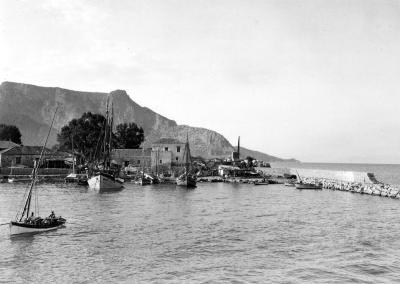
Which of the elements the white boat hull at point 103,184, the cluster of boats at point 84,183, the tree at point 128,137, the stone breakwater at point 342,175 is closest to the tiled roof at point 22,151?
the cluster of boats at point 84,183

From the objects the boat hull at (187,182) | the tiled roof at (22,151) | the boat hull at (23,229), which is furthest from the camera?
the tiled roof at (22,151)

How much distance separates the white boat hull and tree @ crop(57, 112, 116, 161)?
4356 cm

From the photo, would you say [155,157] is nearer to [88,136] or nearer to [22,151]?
[88,136]

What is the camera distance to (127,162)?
412 feet

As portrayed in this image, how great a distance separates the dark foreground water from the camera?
99.2 feet

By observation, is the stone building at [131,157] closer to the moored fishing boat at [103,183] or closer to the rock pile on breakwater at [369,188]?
the moored fishing boat at [103,183]

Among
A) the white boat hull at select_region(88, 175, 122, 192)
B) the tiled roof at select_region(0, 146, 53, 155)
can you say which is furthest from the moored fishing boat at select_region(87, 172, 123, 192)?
the tiled roof at select_region(0, 146, 53, 155)

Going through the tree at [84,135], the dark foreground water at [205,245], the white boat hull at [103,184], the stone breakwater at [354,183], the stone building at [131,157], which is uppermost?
the tree at [84,135]

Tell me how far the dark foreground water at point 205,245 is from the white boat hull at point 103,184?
20432 mm

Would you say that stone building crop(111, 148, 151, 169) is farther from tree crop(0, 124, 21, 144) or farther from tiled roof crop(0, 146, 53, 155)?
tree crop(0, 124, 21, 144)

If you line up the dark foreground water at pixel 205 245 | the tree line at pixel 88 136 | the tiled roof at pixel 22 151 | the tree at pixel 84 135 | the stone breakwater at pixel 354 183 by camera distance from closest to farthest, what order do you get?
the dark foreground water at pixel 205 245
the stone breakwater at pixel 354 183
the tiled roof at pixel 22 151
the tree at pixel 84 135
the tree line at pixel 88 136

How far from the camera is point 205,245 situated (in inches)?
1545

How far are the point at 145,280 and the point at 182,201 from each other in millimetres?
44591

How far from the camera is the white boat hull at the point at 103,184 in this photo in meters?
90.1
